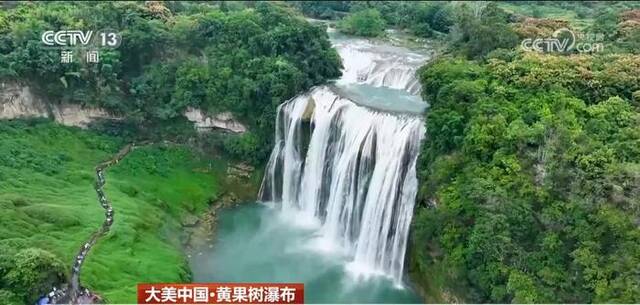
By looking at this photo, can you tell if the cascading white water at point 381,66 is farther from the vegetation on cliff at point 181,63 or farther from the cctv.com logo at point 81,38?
the cctv.com logo at point 81,38

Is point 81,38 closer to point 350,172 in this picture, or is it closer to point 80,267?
point 80,267

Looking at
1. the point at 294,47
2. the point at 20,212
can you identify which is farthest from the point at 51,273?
the point at 294,47

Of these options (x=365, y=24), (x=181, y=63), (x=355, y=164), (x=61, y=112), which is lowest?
(x=61, y=112)

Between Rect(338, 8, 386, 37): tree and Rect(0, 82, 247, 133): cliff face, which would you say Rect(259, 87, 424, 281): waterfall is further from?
Rect(338, 8, 386, 37): tree

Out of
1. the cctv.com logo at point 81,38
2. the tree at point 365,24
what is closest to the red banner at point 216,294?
the cctv.com logo at point 81,38

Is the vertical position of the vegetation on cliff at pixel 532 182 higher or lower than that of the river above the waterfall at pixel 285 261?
higher

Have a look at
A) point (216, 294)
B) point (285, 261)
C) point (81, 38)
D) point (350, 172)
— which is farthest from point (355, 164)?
point (81, 38)

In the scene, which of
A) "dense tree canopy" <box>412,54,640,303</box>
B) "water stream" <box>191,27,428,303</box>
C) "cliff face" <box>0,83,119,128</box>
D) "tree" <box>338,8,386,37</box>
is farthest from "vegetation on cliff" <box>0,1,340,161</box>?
"dense tree canopy" <box>412,54,640,303</box>
